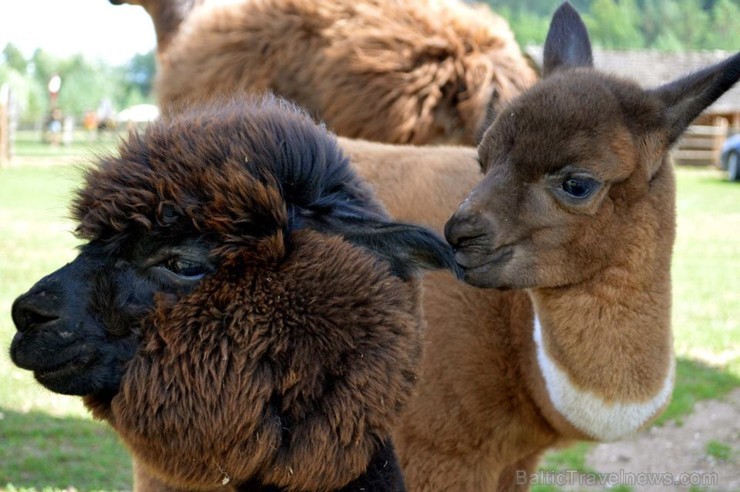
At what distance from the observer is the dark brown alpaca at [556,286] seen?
3172 mm

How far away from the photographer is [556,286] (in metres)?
3.28

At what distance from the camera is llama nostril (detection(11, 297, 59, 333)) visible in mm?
2143

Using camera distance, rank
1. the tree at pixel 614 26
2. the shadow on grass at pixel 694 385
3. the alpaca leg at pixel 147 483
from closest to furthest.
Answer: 1. the alpaca leg at pixel 147 483
2. the shadow on grass at pixel 694 385
3. the tree at pixel 614 26

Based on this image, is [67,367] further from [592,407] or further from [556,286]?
[592,407]

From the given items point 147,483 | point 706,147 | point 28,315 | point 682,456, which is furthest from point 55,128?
point 28,315

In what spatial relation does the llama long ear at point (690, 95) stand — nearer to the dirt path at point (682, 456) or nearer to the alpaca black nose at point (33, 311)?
the alpaca black nose at point (33, 311)

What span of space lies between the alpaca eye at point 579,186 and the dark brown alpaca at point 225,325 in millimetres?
1066

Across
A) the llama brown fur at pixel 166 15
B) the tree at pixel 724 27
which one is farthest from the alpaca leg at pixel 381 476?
the tree at pixel 724 27

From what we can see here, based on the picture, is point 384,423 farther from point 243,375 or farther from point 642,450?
→ point 642,450

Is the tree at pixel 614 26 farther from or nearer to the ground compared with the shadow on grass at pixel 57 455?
nearer to the ground

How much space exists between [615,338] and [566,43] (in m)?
1.42

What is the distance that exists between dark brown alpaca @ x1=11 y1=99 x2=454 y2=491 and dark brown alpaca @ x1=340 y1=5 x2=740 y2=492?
3.25 feet

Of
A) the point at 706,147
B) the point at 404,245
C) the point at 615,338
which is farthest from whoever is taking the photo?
the point at 706,147

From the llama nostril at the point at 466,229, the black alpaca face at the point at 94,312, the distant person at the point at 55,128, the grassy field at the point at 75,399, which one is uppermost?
the black alpaca face at the point at 94,312
